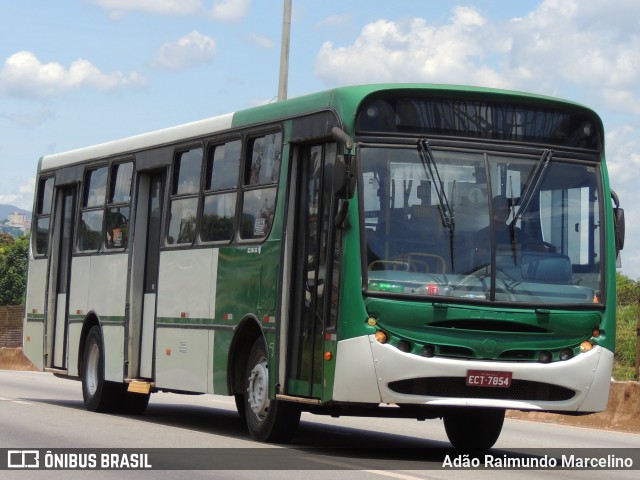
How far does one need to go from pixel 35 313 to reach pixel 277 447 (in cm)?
865

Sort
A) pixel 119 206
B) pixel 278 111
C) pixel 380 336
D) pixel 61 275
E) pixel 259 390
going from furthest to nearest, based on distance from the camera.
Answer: pixel 61 275, pixel 119 206, pixel 278 111, pixel 259 390, pixel 380 336

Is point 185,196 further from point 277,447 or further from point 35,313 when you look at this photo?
point 35,313

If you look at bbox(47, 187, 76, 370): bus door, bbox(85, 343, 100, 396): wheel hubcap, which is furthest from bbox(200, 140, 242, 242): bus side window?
bbox(47, 187, 76, 370): bus door

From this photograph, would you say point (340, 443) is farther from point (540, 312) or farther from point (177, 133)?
point (177, 133)

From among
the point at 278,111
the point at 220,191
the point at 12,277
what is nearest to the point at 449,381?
A: the point at 278,111

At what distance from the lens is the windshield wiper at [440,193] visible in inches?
495

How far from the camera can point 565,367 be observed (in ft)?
41.4

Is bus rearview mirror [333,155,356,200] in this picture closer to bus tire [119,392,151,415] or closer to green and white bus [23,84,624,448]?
green and white bus [23,84,624,448]

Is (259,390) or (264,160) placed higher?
(264,160)

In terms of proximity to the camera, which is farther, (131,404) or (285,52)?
(285,52)

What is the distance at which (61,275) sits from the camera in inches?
813

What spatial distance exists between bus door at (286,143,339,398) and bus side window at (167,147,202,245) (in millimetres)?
2596

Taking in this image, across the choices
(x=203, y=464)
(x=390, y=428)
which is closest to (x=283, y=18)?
(x=390, y=428)

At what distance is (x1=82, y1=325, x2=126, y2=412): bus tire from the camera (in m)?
18.7
